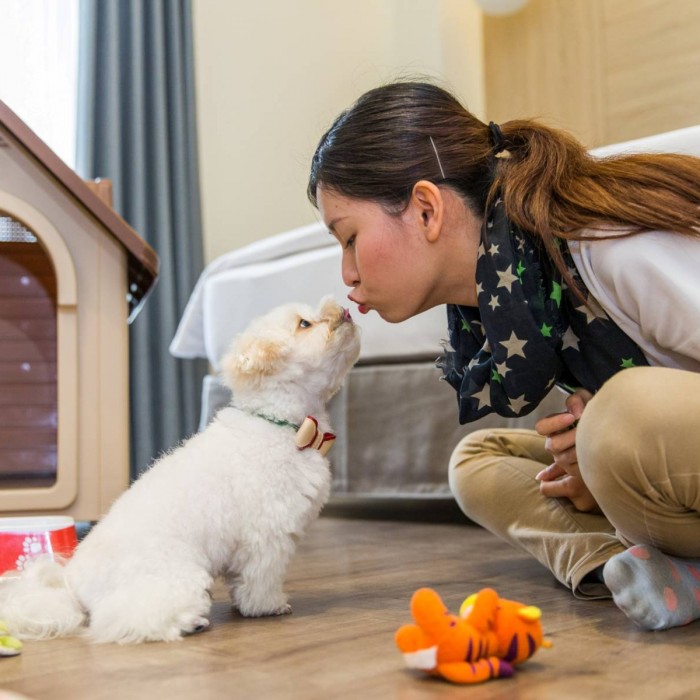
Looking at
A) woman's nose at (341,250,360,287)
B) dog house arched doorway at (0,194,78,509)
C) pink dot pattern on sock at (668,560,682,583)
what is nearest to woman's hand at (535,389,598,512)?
→ pink dot pattern on sock at (668,560,682,583)

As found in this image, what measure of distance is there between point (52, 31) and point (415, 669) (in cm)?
301

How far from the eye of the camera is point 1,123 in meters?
1.61

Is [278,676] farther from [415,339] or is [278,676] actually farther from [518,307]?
[415,339]

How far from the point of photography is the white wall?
369 cm

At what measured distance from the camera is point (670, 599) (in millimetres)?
991

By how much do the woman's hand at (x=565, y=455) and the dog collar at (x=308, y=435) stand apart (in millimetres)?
288

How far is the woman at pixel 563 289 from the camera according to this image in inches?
38.2

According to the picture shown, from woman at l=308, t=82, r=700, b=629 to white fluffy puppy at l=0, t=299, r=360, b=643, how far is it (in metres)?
0.14

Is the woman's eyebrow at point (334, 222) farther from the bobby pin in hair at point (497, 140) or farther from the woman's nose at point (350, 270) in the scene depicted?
the bobby pin in hair at point (497, 140)

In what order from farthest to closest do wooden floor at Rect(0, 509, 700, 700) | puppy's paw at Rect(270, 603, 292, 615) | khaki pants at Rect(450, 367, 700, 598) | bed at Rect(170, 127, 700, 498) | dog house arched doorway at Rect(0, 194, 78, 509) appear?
1. bed at Rect(170, 127, 700, 498)
2. dog house arched doorway at Rect(0, 194, 78, 509)
3. puppy's paw at Rect(270, 603, 292, 615)
4. khaki pants at Rect(450, 367, 700, 598)
5. wooden floor at Rect(0, 509, 700, 700)

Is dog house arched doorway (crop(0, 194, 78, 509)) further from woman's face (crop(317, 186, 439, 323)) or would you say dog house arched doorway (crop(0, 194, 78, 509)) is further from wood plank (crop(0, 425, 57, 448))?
woman's face (crop(317, 186, 439, 323))

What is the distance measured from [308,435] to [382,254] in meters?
0.26

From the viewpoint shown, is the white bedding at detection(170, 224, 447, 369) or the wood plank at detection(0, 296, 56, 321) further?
the white bedding at detection(170, 224, 447, 369)

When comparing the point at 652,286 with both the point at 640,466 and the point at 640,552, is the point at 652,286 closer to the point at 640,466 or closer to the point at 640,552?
the point at 640,466
